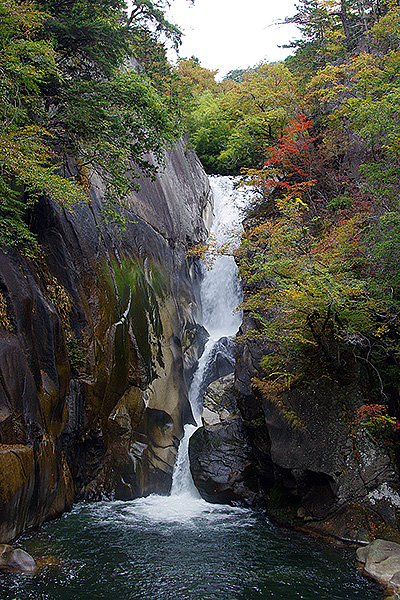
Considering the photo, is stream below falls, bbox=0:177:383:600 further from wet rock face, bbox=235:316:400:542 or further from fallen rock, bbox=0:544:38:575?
wet rock face, bbox=235:316:400:542

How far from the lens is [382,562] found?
23.0 ft

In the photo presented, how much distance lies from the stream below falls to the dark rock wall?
0.91 metres

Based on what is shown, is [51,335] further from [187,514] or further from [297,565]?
[297,565]

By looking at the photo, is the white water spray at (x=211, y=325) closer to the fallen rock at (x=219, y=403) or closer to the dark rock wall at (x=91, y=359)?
the dark rock wall at (x=91, y=359)

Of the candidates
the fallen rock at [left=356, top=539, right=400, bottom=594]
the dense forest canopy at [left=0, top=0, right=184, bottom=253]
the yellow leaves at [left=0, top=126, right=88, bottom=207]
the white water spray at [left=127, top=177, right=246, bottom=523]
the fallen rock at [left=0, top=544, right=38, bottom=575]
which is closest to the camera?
the fallen rock at [left=0, top=544, right=38, bottom=575]

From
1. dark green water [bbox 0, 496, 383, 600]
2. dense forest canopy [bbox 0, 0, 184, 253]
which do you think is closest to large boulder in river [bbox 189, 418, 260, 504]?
dark green water [bbox 0, 496, 383, 600]

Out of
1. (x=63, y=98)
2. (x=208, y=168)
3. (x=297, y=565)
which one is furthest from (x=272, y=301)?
(x=208, y=168)

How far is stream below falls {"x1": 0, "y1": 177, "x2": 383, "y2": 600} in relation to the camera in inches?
245

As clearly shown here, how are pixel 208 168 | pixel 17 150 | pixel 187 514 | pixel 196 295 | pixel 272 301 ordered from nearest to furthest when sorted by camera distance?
pixel 17 150 → pixel 272 301 → pixel 187 514 → pixel 196 295 → pixel 208 168

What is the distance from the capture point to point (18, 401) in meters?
7.45

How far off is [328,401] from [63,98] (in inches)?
387

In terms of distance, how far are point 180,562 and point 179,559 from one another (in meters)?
0.15

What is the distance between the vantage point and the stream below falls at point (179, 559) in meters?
6.22

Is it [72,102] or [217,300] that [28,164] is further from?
[217,300]
